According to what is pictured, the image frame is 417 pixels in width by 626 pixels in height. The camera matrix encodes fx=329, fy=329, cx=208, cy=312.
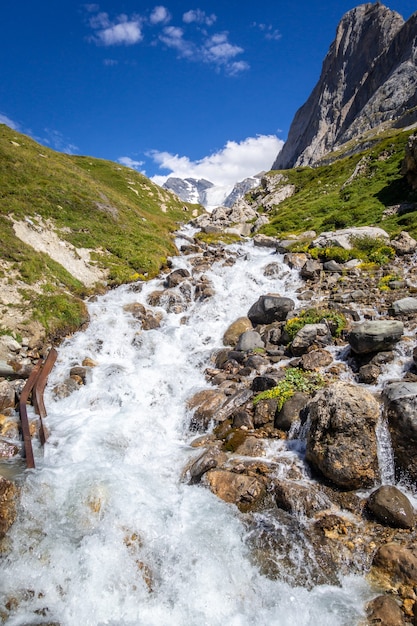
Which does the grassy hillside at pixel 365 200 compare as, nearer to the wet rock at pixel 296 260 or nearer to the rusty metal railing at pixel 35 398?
the wet rock at pixel 296 260

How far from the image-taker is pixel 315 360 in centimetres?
1332

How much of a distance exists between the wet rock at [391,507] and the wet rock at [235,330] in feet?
34.8

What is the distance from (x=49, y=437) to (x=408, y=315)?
50.8ft

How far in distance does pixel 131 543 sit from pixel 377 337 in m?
10.3

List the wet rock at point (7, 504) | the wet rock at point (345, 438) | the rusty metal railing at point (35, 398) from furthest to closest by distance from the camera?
the rusty metal railing at point (35, 398), the wet rock at point (345, 438), the wet rock at point (7, 504)

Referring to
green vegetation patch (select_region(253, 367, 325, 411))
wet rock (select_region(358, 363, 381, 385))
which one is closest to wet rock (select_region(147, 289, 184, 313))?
green vegetation patch (select_region(253, 367, 325, 411))

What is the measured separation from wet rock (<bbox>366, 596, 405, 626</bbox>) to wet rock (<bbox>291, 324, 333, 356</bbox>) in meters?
9.29

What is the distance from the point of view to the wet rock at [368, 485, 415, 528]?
7.13m

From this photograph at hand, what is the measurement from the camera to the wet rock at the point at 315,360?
43.0 ft

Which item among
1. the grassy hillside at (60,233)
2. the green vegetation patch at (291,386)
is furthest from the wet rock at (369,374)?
the grassy hillside at (60,233)

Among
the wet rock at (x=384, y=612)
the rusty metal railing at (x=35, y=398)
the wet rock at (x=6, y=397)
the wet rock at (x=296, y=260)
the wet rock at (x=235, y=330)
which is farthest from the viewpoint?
the wet rock at (x=296, y=260)

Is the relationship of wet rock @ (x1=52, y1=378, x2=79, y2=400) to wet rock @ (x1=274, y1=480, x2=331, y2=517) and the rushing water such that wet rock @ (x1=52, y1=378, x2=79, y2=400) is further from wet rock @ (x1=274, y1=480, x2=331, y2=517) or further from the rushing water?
wet rock @ (x1=274, y1=480, x2=331, y2=517)

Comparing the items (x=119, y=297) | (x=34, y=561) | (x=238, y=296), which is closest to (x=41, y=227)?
(x=119, y=297)

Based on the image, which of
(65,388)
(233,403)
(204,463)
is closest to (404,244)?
(233,403)
